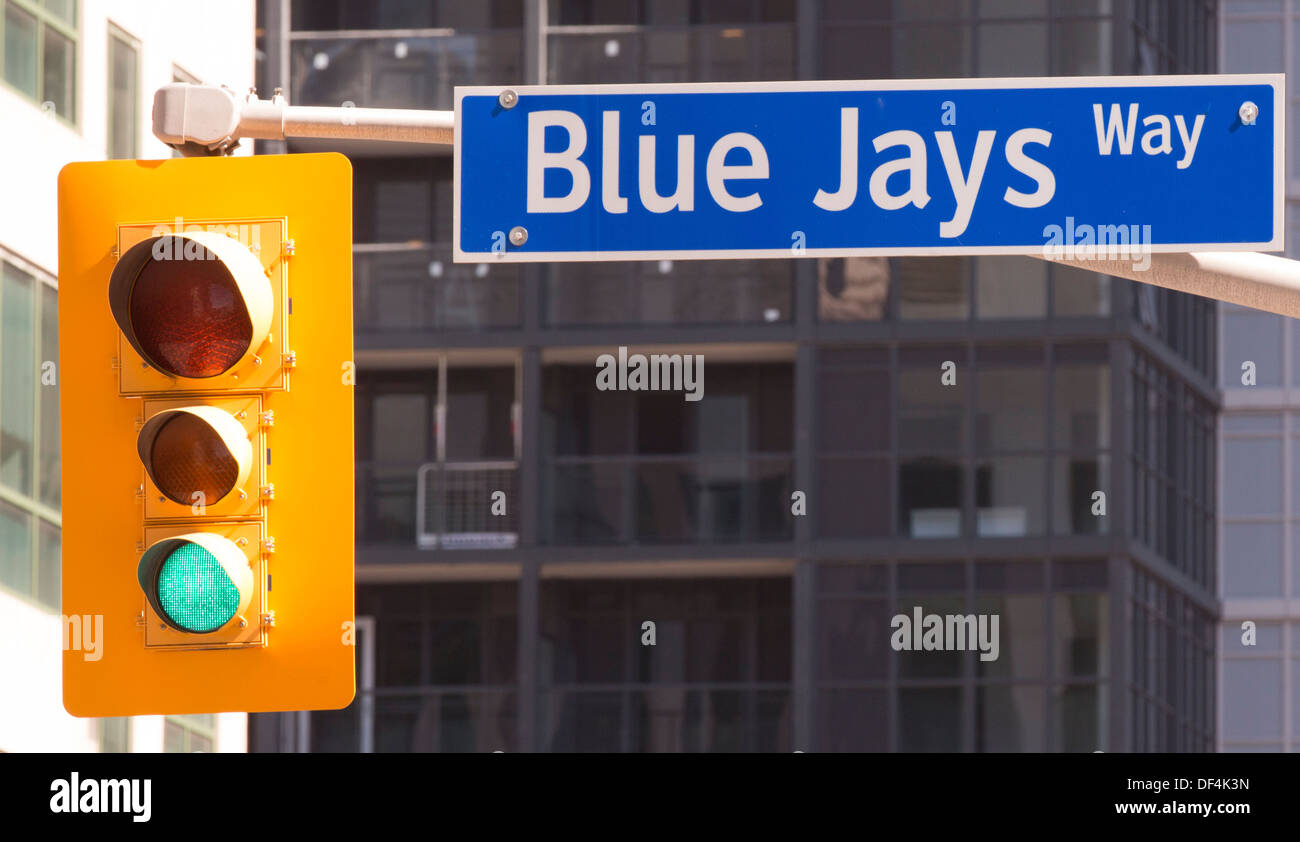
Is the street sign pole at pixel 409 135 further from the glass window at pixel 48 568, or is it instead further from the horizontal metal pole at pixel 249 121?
the glass window at pixel 48 568

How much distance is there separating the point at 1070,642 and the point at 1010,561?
1.28 metres

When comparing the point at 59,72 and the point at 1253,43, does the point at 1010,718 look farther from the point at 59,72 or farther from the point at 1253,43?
the point at 59,72

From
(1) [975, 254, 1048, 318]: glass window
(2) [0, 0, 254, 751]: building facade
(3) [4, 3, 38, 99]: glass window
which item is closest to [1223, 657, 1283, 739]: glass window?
(1) [975, 254, 1048, 318]: glass window

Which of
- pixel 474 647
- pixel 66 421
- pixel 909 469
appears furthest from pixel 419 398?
pixel 66 421

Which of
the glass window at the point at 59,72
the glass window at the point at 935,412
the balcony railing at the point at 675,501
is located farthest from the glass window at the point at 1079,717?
the glass window at the point at 59,72

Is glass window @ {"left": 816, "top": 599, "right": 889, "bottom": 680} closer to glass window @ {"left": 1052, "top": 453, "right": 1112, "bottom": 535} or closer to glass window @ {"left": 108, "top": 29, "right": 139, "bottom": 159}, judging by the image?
glass window @ {"left": 1052, "top": 453, "right": 1112, "bottom": 535}

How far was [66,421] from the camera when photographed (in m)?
5.59

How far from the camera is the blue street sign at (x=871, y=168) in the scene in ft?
18.5

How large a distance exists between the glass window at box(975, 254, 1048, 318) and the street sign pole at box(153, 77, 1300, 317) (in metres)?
27.8

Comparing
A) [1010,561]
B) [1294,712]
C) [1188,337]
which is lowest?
[1294,712]

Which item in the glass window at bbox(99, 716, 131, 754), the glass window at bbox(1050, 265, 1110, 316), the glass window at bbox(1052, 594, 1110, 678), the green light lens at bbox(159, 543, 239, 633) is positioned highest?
the glass window at bbox(1050, 265, 1110, 316)

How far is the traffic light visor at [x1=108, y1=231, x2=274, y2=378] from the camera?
551 cm
